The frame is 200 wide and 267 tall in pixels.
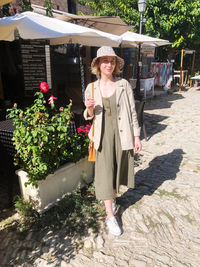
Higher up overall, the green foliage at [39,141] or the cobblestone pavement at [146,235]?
the green foliage at [39,141]

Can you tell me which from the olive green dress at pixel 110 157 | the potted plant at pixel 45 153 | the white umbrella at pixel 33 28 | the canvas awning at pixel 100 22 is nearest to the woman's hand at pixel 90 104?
the olive green dress at pixel 110 157

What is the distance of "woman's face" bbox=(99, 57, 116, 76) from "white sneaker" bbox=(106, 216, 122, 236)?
1.71 meters

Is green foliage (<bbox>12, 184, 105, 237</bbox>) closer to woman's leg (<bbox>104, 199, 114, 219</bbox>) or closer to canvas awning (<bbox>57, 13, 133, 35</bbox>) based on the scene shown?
woman's leg (<bbox>104, 199, 114, 219</bbox>)

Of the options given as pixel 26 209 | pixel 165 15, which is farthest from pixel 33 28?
pixel 165 15

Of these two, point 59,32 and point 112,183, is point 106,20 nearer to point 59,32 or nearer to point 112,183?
point 59,32

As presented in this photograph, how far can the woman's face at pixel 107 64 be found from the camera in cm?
243

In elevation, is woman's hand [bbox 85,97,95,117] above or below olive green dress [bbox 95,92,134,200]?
above

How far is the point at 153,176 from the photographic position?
13.5ft

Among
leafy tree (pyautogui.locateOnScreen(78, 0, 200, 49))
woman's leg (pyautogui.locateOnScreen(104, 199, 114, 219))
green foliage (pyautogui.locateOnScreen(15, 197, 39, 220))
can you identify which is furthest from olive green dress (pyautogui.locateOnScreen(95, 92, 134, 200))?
leafy tree (pyautogui.locateOnScreen(78, 0, 200, 49))

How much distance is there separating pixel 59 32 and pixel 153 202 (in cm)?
313

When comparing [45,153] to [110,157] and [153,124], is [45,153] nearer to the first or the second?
[110,157]

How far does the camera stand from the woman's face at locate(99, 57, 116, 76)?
2.43 meters

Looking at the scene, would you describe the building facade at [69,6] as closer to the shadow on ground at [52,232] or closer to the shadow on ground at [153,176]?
the shadow on ground at [153,176]

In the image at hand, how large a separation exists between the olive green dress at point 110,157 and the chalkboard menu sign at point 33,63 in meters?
3.89
